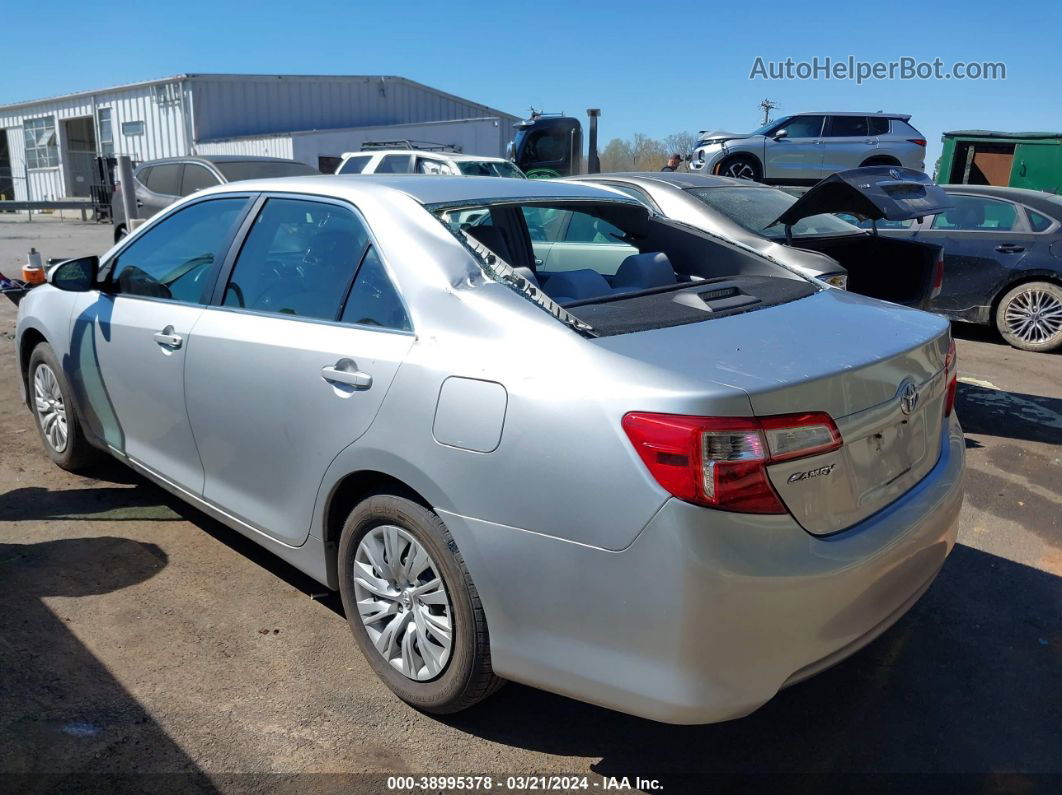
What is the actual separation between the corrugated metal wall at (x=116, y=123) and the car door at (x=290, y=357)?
25.9m

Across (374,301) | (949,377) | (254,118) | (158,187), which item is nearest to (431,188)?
(374,301)

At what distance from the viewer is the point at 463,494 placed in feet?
7.75

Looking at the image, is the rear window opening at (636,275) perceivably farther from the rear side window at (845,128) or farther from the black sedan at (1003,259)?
the rear side window at (845,128)

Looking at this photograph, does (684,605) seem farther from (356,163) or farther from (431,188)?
(356,163)

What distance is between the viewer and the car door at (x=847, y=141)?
16.2m

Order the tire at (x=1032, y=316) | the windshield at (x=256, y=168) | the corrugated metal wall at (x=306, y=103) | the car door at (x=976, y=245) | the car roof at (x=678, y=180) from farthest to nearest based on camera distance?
the corrugated metal wall at (x=306, y=103) < the windshield at (x=256, y=168) < the car door at (x=976, y=245) < the tire at (x=1032, y=316) < the car roof at (x=678, y=180)

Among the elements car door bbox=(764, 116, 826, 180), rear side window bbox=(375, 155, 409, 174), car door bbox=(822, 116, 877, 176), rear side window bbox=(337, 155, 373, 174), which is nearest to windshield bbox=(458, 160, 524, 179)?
rear side window bbox=(375, 155, 409, 174)

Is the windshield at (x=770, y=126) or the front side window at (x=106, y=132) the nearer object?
the windshield at (x=770, y=126)

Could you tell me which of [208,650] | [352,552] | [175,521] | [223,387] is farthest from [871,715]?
[175,521]

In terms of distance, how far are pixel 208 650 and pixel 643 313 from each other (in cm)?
198

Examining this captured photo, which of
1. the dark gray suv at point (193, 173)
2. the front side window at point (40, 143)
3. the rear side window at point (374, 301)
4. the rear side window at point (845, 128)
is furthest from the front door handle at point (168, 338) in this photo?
the front side window at point (40, 143)

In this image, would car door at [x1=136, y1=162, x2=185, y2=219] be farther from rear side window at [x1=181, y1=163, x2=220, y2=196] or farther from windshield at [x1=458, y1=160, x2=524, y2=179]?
windshield at [x1=458, y1=160, x2=524, y2=179]

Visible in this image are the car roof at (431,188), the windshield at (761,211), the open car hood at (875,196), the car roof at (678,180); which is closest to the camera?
the car roof at (431,188)

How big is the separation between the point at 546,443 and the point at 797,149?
Result: 1578cm
